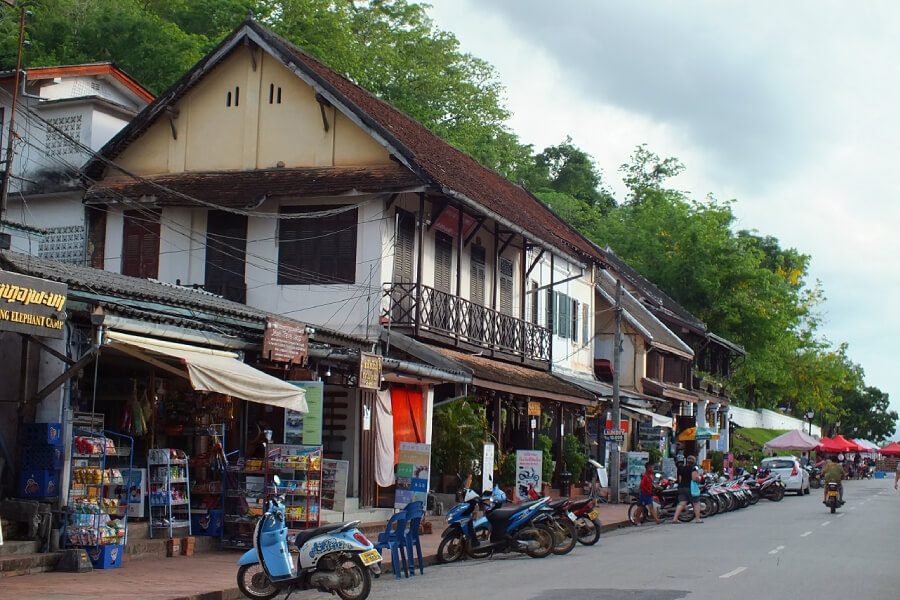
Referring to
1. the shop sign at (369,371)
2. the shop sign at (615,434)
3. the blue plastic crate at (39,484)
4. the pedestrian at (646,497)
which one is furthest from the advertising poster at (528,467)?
the blue plastic crate at (39,484)

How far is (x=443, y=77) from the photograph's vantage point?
51.5 metres

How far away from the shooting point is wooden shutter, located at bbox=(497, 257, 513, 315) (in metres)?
29.4

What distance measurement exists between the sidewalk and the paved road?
1267 mm

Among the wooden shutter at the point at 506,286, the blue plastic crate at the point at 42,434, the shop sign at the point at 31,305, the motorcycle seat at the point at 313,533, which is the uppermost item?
the wooden shutter at the point at 506,286

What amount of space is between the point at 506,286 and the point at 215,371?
52.6 ft

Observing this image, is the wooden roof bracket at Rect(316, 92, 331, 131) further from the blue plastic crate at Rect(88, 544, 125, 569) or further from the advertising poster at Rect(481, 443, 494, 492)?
the blue plastic crate at Rect(88, 544, 125, 569)

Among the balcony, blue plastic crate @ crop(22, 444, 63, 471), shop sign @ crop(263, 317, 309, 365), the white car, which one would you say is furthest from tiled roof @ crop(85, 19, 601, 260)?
the white car

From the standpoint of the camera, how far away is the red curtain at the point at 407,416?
71.5 feet

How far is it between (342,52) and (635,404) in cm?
1877

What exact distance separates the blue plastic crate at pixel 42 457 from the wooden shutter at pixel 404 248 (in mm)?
10539

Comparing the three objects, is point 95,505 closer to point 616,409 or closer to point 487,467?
point 487,467

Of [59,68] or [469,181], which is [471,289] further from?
[59,68]

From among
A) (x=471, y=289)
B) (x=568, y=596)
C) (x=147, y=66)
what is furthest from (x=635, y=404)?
(x=568, y=596)

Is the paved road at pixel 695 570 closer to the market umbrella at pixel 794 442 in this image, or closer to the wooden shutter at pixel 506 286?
the wooden shutter at pixel 506 286
